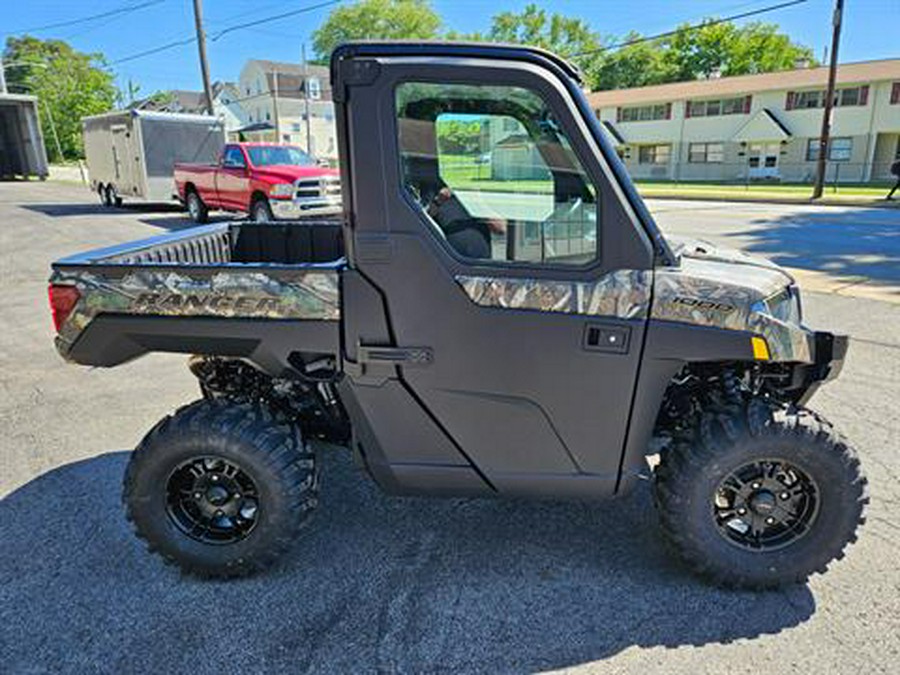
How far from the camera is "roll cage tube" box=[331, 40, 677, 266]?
243 centimetres

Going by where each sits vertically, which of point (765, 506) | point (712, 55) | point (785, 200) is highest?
point (712, 55)

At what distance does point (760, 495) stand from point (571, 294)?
1215mm

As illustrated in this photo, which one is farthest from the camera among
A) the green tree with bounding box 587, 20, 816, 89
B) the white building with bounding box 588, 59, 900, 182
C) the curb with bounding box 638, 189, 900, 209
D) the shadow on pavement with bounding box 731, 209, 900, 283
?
the green tree with bounding box 587, 20, 816, 89

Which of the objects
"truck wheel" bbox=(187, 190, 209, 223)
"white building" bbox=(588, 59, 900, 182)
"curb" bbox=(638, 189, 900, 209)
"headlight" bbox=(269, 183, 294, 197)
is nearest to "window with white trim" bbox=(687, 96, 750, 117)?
"white building" bbox=(588, 59, 900, 182)

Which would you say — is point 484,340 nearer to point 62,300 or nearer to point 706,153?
point 62,300

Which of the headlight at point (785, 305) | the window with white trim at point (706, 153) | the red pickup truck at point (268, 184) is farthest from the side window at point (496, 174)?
the window with white trim at point (706, 153)

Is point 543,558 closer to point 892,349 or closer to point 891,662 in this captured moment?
point 891,662

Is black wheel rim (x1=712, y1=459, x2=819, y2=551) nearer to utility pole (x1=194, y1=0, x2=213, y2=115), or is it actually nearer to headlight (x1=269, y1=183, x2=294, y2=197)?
headlight (x1=269, y1=183, x2=294, y2=197)

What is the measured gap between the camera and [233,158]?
50.1ft

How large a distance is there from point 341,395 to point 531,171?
121 cm

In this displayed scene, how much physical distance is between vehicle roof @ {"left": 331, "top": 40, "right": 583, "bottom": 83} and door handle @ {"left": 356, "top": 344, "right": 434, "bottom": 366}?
1.05m

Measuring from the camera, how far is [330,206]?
14406mm

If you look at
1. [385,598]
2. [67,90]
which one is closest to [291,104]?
[67,90]

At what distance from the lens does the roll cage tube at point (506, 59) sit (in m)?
2.43
